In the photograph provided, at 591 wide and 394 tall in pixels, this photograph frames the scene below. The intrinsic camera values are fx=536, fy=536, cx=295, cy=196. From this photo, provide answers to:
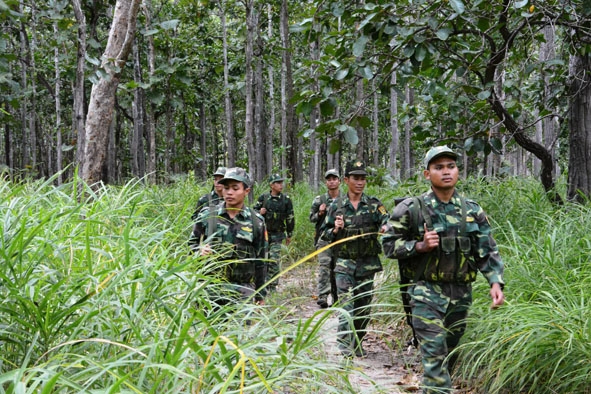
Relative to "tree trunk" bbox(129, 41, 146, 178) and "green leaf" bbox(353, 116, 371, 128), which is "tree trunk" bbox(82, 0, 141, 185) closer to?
"green leaf" bbox(353, 116, 371, 128)

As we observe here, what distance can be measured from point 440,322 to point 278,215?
17.2 feet

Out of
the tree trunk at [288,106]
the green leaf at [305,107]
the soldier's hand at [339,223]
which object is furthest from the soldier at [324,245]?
the tree trunk at [288,106]

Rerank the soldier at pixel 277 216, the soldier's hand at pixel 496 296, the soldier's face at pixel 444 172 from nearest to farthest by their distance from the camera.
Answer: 1. the soldier's hand at pixel 496 296
2. the soldier's face at pixel 444 172
3. the soldier at pixel 277 216

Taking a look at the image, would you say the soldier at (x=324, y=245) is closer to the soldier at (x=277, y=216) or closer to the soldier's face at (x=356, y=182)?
the soldier's face at (x=356, y=182)

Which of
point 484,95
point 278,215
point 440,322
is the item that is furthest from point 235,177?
point 278,215

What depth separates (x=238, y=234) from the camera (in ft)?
14.5

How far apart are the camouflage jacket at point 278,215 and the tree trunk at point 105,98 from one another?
303cm

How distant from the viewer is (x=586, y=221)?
518cm

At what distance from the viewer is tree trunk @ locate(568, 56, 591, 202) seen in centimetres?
632

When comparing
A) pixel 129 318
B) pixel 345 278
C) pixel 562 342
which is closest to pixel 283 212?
pixel 345 278

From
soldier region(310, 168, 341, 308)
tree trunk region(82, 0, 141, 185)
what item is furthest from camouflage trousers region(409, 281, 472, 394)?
tree trunk region(82, 0, 141, 185)

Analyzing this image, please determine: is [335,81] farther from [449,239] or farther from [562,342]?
[562,342]

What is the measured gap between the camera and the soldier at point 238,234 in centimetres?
435

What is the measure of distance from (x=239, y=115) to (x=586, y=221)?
77.6ft
